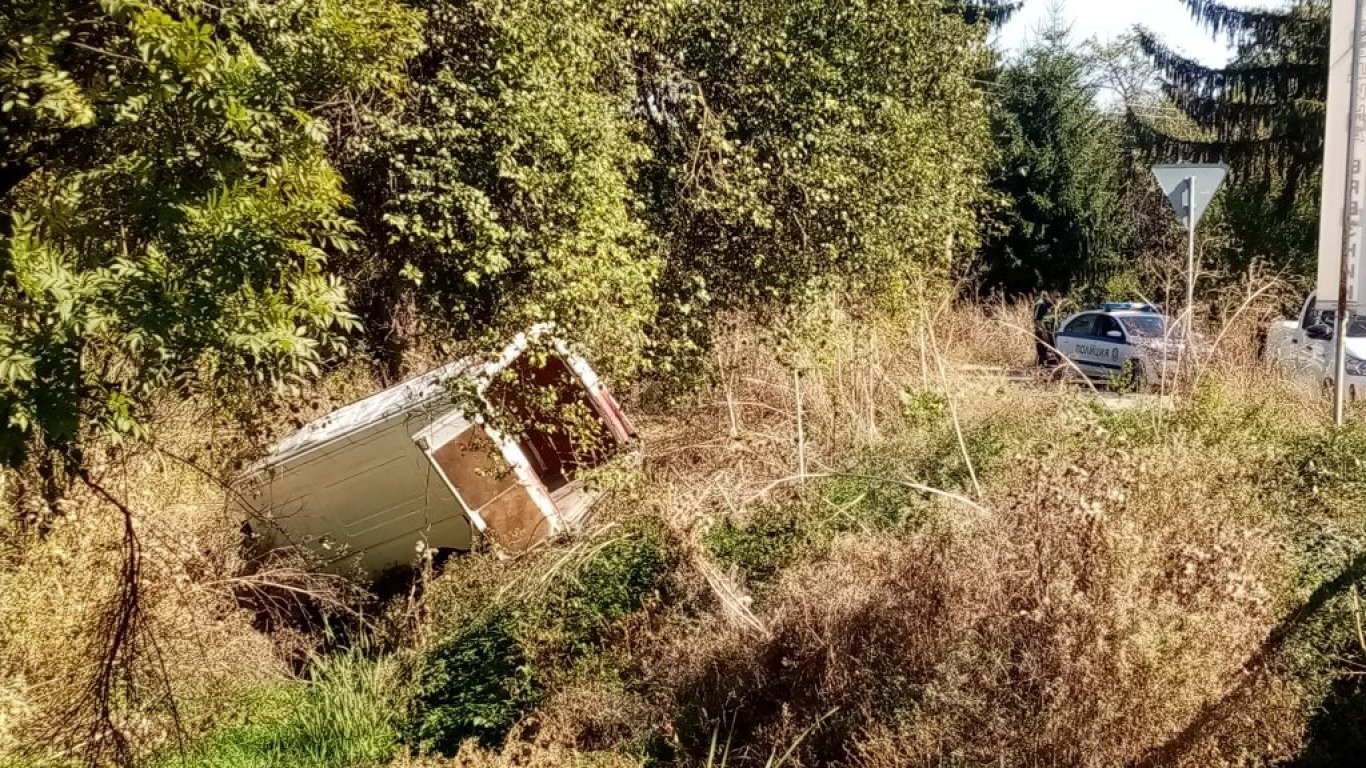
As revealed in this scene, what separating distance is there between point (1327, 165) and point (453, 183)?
751 centimetres

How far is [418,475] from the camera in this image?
1149cm

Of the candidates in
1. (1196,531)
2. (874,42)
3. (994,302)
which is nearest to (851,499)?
(1196,531)

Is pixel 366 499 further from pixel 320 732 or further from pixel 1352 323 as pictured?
pixel 1352 323

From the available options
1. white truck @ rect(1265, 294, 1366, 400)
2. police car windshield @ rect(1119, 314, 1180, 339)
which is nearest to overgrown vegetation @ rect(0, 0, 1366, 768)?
white truck @ rect(1265, 294, 1366, 400)

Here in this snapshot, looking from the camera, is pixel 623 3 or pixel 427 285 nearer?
pixel 427 285

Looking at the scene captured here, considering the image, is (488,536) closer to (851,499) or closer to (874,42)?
(851,499)

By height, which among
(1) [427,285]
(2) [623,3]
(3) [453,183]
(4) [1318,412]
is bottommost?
(4) [1318,412]

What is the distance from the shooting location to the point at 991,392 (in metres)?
13.5

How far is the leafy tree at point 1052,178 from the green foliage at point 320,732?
20.8 m

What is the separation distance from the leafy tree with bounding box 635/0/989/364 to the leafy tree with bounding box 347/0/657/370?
170 centimetres

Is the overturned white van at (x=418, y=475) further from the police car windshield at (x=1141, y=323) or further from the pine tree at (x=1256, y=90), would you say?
the pine tree at (x=1256, y=90)

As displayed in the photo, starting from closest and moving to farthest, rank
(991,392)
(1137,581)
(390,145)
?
(1137,581) → (390,145) → (991,392)

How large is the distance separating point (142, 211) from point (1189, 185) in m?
9.41

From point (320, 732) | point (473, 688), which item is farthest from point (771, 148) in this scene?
point (320, 732)
